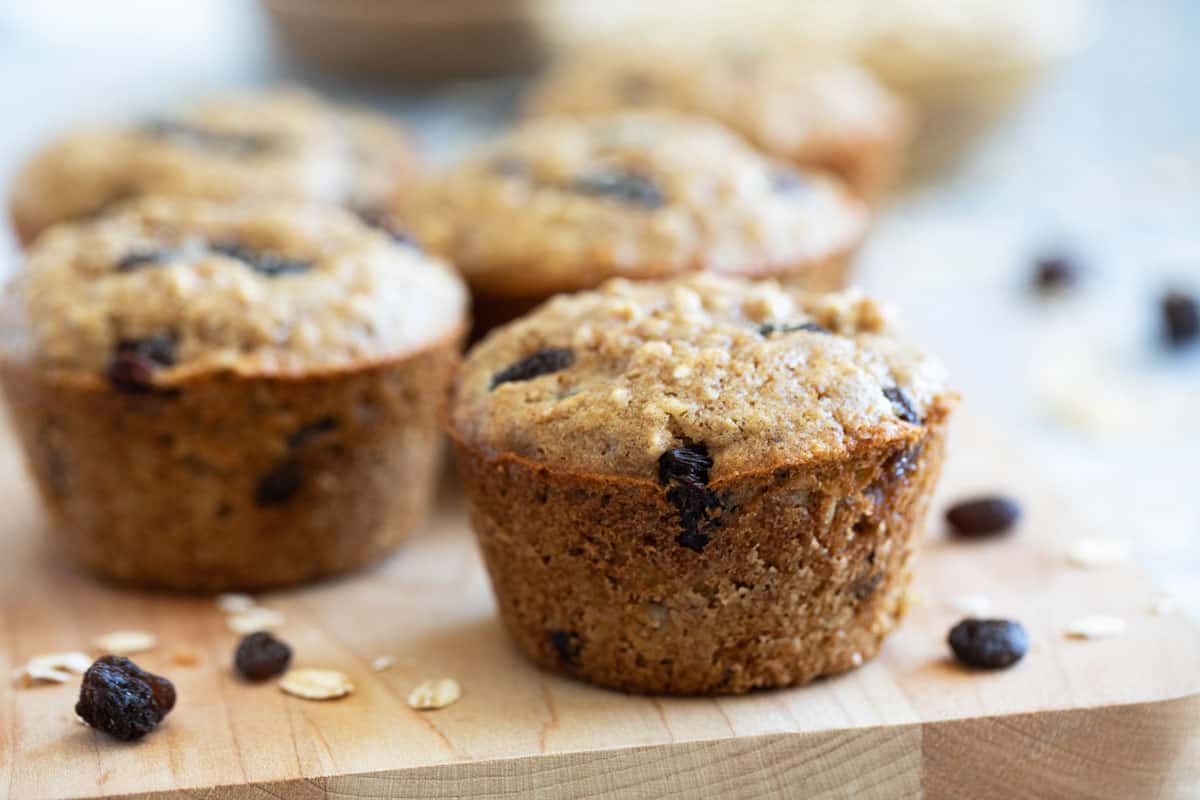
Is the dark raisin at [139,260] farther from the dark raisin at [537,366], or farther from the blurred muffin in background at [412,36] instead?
the blurred muffin in background at [412,36]

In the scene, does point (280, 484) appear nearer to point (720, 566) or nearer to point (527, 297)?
point (527, 297)

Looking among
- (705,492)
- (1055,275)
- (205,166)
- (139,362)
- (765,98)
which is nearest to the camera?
(705,492)

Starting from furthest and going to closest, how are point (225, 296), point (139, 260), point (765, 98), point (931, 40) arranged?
point (931, 40), point (765, 98), point (139, 260), point (225, 296)

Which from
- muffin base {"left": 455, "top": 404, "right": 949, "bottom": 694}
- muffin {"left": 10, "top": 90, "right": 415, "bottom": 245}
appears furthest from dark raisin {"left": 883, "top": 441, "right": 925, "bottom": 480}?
muffin {"left": 10, "top": 90, "right": 415, "bottom": 245}

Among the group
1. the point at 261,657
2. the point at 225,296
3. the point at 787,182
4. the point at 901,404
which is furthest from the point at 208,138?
→ the point at 901,404

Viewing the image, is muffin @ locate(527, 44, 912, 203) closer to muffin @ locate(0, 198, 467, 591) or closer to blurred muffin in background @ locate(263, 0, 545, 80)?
blurred muffin in background @ locate(263, 0, 545, 80)

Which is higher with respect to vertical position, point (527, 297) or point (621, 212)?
point (621, 212)

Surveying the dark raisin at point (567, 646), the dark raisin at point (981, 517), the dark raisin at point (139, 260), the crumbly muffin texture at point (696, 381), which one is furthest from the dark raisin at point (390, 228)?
the dark raisin at point (981, 517)

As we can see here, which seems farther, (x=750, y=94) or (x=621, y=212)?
(x=750, y=94)
